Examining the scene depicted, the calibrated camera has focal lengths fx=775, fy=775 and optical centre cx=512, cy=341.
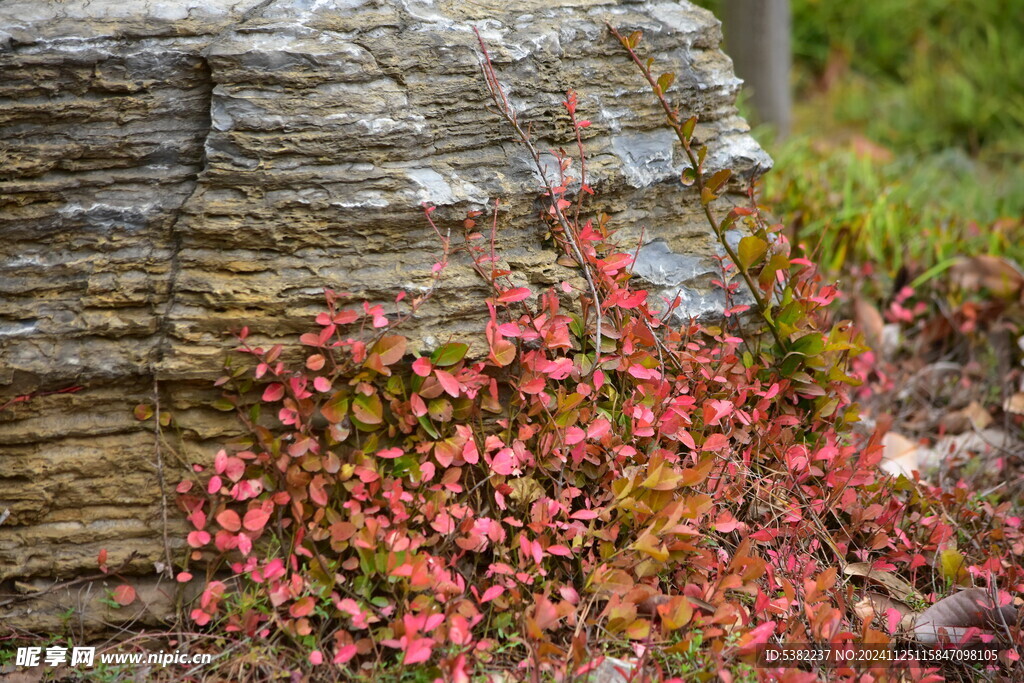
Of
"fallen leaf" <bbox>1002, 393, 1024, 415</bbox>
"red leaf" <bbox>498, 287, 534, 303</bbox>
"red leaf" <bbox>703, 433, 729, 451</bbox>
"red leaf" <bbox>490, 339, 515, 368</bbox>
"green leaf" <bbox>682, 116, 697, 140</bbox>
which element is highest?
"green leaf" <bbox>682, 116, 697, 140</bbox>

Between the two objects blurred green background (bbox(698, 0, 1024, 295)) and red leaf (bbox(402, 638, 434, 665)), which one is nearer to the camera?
red leaf (bbox(402, 638, 434, 665))

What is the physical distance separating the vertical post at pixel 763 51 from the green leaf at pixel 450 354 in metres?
4.47

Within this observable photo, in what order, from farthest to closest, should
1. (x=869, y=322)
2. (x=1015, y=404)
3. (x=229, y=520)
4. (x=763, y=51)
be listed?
(x=763, y=51), (x=869, y=322), (x=1015, y=404), (x=229, y=520)

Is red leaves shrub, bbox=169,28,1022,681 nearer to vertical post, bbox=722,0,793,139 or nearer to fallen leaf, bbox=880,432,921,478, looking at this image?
fallen leaf, bbox=880,432,921,478

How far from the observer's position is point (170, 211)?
192 centimetres

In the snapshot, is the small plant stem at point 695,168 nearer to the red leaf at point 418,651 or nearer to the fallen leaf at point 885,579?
the fallen leaf at point 885,579

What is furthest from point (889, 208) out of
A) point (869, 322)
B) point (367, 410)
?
point (367, 410)

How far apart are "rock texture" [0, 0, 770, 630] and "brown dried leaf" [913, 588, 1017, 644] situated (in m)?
1.37

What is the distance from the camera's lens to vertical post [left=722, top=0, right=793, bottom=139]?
5.39 metres

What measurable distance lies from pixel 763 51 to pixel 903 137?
1435 mm

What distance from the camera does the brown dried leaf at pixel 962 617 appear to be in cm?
193

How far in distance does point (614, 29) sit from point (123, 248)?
1.48 metres

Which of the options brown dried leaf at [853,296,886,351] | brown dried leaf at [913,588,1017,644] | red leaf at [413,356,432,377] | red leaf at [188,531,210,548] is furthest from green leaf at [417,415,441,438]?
brown dried leaf at [853,296,886,351]

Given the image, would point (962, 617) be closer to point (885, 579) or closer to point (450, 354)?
point (885, 579)
